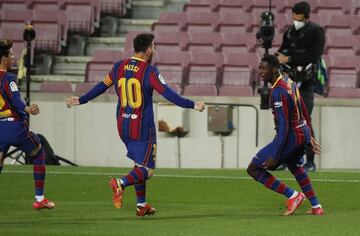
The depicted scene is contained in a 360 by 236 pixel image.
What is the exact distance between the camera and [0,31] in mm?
24281

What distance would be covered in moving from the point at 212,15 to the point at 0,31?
4.09 metres

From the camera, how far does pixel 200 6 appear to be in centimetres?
2506

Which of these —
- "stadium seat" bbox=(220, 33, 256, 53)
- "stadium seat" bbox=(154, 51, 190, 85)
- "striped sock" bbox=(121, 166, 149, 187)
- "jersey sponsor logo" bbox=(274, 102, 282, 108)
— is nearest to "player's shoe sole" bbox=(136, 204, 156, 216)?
"striped sock" bbox=(121, 166, 149, 187)

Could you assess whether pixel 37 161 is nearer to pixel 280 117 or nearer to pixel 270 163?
pixel 270 163

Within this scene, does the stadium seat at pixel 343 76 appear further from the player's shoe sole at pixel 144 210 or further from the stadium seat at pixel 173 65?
the player's shoe sole at pixel 144 210

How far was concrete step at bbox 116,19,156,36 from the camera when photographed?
25.6 m

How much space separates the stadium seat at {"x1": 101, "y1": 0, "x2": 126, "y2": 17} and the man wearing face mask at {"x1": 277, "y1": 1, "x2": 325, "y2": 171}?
9.10m

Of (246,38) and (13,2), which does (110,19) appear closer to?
(13,2)

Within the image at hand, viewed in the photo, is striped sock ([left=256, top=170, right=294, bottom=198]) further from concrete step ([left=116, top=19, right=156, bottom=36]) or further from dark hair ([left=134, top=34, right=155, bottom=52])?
concrete step ([left=116, top=19, right=156, bottom=36])

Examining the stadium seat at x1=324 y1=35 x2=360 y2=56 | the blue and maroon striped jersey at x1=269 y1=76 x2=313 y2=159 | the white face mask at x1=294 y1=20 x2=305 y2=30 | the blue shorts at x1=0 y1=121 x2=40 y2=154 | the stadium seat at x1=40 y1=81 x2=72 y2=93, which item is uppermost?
the white face mask at x1=294 y1=20 x2=305 y2=30

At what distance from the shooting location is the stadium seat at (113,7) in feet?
84.4

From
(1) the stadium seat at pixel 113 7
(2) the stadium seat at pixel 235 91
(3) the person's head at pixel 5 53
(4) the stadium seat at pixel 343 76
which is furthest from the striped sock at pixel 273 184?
(1) the stadium seat at pixel 113 7

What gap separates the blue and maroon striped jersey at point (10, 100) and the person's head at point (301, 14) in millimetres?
5417

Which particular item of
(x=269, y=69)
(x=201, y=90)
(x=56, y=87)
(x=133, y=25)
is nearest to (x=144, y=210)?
(x=269, y=69)
